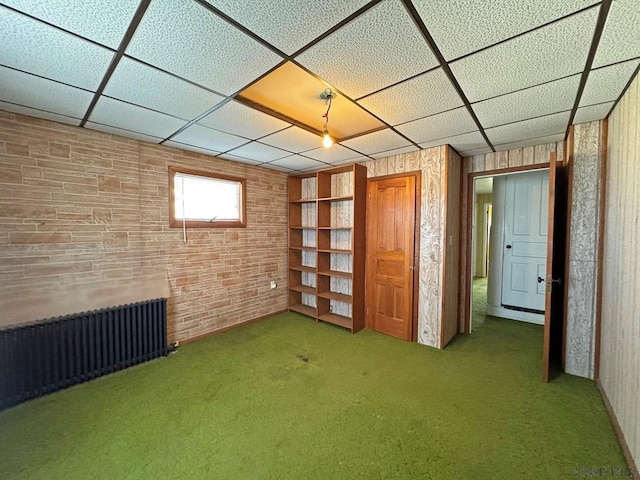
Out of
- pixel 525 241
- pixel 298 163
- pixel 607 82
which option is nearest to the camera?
pixel 607 82

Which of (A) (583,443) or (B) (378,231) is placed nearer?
(A) (583,443)

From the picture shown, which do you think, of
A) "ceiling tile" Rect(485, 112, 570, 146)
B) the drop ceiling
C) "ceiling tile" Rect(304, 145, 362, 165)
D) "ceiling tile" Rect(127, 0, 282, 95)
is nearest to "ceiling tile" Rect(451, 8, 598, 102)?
the drop ceiling

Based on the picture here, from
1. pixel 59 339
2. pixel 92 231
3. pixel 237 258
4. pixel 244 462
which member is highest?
pixel 92 231

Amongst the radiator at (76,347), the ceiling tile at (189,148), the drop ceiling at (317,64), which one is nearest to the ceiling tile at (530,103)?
the drop ceiling at (317,64)

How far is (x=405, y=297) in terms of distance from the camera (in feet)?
11.6

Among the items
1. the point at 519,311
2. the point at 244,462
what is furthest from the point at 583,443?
the point at 519,311

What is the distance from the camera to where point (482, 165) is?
352 centimetres

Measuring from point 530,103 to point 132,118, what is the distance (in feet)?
11.3

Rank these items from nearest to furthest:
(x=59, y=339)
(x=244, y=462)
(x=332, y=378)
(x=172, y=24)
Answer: (x=172, y=24)
(x=244, y=462)
(x=59, y=339)
(x=332, y=378)

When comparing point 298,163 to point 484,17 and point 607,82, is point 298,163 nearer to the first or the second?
point 484,17

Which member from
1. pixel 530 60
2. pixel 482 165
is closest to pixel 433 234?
pixel 482 165

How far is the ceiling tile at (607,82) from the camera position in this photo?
5.21ft

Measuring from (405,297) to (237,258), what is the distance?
100 inches

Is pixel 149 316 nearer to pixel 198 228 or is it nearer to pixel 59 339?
pixel 59 339
